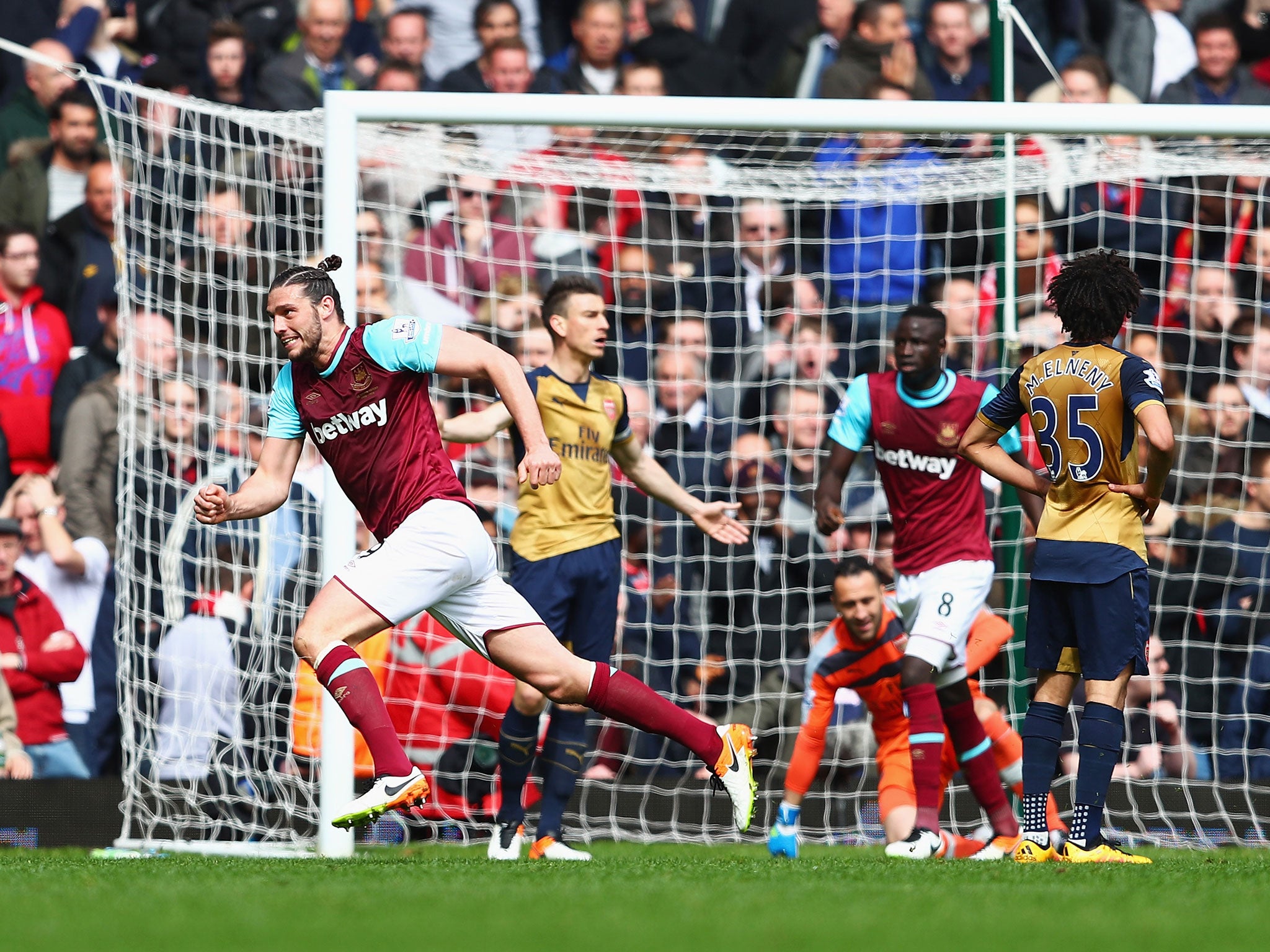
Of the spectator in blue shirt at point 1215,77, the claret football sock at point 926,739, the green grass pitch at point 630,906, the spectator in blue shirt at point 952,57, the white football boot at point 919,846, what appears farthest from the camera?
the spectator in blue shirt at point 952,57

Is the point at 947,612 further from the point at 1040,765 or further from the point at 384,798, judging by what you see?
the point at 384,798

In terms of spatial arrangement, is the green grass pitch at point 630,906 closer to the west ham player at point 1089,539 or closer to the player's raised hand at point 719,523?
the west ham player at point 1089,539

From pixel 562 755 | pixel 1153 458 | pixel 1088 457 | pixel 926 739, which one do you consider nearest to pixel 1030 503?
pixel 926 739

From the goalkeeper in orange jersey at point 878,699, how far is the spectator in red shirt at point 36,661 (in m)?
4.00

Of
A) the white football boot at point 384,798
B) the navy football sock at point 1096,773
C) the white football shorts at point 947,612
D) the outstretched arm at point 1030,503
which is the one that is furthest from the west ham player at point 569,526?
the navy football sock at point 1096,773

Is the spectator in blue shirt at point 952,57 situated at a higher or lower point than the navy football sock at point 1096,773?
higher

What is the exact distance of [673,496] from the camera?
22.4 feet

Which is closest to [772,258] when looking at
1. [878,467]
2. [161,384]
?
[878,467]

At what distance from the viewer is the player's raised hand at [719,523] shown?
6.52 meters

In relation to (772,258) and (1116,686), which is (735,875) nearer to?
(1116,686)

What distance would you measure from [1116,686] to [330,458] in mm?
2863

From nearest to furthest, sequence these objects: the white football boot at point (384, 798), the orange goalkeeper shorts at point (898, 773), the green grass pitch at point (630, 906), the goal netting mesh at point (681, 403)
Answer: the green grass pitch at point (630, 906) → the white football boot at point (384, 798) → the orange goalkeeper shorts at point (898, 773) → the goal netting mesh at point (681, 403)

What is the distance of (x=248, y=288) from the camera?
7.96 m

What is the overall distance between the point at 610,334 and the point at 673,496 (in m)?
2.87
